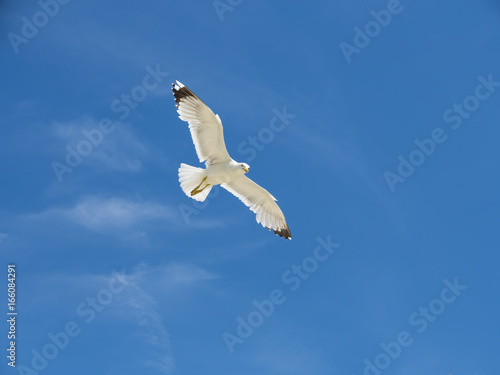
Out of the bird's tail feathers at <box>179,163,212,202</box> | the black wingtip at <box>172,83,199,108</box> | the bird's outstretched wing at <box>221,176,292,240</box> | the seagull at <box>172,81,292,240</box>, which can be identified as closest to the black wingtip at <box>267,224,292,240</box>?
the bird's outstretched wing at <box>221,176,292,240</box>

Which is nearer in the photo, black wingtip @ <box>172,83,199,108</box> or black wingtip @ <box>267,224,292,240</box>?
black wingtip @ <box>172,83,199,108</box>

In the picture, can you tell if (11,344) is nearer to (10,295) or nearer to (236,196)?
(10,295)

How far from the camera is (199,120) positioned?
769 cm

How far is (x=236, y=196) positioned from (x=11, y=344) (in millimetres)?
5557

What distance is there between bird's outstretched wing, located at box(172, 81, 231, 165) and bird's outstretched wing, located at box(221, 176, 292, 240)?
1341 millimetres

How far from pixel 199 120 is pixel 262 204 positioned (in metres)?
2.90

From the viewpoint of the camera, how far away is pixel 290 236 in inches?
385

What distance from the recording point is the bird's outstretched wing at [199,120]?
756cm

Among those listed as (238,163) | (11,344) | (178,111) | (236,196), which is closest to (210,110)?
(178,111)

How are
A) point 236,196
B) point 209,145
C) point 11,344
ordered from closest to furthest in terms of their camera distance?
point 11,344 < point 209,145 < point 236,196

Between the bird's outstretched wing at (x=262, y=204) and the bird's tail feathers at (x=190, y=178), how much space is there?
3.78 feet

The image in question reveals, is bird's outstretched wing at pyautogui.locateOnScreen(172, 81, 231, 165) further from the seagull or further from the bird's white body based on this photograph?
the bird's white body

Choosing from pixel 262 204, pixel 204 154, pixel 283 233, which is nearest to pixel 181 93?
pixel 204 154

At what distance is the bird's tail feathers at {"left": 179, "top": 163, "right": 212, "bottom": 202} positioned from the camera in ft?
26.0
